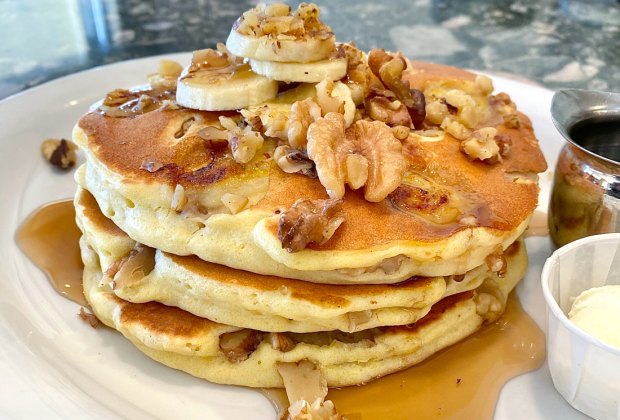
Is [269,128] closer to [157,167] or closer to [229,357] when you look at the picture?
[157,167]

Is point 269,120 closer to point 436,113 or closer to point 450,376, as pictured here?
point 436,113

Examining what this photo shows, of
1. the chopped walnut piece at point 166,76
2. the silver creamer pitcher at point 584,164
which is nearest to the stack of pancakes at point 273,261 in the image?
the silver creamer pitcher at point 584,164

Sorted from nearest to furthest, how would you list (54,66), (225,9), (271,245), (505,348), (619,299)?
(271,245), (619,299), (505,348), (54,66), (225,9)

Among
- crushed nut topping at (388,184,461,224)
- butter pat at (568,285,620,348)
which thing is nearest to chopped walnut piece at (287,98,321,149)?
crushed nut topping at (388,184,461,224)

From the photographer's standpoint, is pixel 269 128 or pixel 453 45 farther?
pixel 453 45

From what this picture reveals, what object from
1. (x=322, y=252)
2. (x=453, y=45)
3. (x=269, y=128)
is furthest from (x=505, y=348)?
(x=453, y=45)

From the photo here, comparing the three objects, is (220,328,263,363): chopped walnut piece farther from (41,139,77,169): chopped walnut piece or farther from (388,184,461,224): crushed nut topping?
(41,139,77,169): chopped walnut piece
